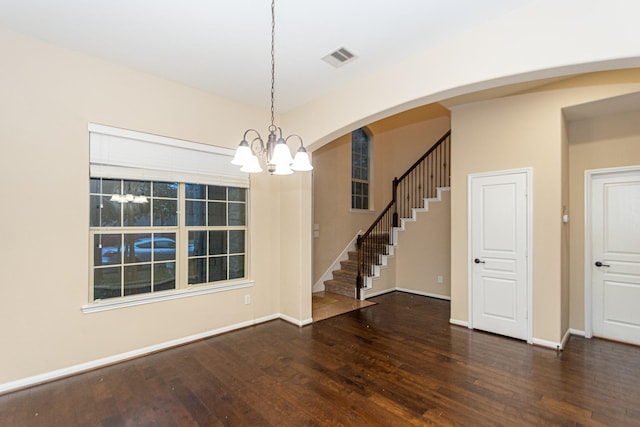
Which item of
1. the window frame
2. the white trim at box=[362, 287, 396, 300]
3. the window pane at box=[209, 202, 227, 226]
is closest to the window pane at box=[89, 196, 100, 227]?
the window pane at box=[209, 202, 227, 226]

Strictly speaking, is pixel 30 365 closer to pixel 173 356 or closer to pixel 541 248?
pixel 173 356

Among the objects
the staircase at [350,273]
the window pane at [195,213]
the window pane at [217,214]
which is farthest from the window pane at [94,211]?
the staircase at [350,273]

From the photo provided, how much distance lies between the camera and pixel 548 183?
370 cm

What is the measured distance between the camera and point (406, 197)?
23.9 ft

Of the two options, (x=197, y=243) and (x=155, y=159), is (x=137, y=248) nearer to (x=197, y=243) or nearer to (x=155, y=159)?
(x=197, y=243)

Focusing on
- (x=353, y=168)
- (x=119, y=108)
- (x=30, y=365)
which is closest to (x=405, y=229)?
(x=353, y=168)

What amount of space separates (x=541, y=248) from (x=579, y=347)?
1253 millimetres

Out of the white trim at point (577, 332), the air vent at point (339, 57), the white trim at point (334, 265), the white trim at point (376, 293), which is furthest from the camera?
the white trim at point (334, 265)

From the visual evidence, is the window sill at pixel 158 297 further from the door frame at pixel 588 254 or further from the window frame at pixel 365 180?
the door frame at pixel 588 254

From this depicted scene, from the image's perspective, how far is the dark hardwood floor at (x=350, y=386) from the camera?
237 cm

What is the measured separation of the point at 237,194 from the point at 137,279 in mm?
1629

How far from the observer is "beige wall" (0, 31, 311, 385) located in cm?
275

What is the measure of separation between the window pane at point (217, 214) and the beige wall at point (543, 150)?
358cm

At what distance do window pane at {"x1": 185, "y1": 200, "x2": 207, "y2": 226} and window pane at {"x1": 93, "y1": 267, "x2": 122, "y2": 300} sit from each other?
94 centimetres
